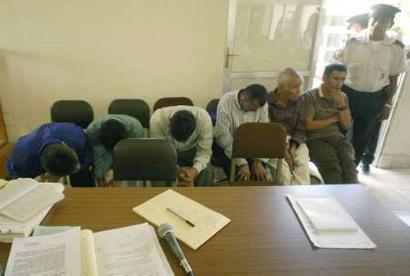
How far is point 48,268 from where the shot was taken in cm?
84

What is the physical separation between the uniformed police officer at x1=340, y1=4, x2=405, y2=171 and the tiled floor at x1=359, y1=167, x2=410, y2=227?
0.49 meters

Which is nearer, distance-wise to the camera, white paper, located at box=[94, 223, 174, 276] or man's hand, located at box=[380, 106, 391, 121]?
white paper, located at box=[94, 223, 174, 276]

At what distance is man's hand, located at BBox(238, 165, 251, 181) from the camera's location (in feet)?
6.85

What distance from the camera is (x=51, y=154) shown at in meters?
1.65

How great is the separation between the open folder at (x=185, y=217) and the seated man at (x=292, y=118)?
1147 mm

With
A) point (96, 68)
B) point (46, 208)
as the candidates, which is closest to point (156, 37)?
point (96, 68)

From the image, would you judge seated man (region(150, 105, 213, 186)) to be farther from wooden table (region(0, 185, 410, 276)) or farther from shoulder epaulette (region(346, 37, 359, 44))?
shoulder epaulette (region(346, 37, 359, 44))

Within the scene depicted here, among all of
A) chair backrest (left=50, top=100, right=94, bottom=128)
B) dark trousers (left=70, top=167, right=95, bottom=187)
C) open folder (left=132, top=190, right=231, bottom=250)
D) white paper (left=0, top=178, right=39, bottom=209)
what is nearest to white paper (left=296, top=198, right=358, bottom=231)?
open folder (left=132, top=190, right=231, bottom=250)

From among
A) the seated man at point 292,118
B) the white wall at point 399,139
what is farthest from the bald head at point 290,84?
the white wall at point 399,139

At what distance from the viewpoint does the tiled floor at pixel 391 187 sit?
260cm

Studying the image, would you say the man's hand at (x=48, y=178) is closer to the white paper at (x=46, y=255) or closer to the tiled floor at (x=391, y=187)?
the white paper at (x=46, y=255)

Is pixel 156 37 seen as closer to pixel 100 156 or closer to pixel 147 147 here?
pixel 100 156

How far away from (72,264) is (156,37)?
2.43 meters

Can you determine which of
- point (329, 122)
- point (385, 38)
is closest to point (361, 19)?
point (385, 38)
